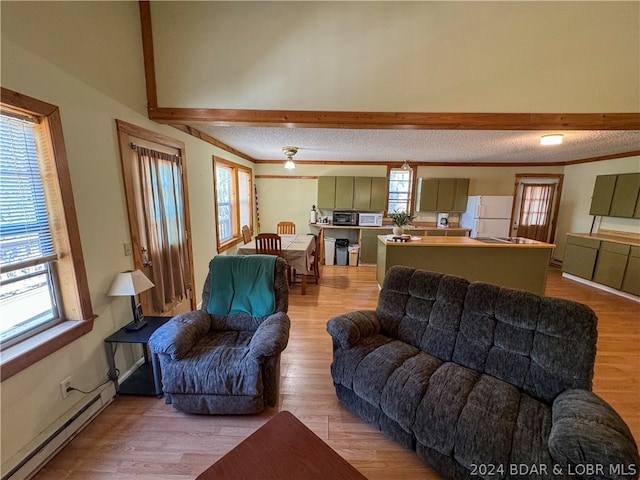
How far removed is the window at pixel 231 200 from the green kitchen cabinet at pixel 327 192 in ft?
5.18

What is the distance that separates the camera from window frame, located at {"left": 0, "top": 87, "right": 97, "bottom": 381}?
52.5 inches

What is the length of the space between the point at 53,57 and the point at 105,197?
2.79 feet

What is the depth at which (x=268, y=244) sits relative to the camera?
3840mm

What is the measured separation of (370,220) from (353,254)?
873mm

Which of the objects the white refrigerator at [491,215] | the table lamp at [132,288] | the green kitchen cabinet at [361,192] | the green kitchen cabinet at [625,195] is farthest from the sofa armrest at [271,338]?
the green kitchen cabinet at [625,195]

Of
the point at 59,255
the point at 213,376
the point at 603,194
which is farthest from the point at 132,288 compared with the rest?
the point at 603,194

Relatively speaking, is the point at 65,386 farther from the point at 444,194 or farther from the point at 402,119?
the point at 444,194

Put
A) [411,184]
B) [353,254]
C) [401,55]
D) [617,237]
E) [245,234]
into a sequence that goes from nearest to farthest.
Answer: [401,55], [617,237], [245,234], [353,254], [411,184]

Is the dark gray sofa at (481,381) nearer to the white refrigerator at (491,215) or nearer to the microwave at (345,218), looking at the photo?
the microwave at (345,218)

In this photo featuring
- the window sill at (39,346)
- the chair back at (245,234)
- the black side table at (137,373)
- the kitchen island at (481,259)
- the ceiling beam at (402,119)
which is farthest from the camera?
the chair back at (245,234)

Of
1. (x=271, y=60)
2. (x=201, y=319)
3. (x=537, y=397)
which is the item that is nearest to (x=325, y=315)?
(x=201, y=319)

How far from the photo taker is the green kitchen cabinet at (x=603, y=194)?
177 inches

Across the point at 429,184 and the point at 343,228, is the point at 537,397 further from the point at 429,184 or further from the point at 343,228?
the point at 429,184

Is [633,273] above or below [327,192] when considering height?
below
